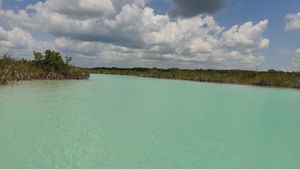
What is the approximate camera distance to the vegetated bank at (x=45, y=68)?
36.7 m

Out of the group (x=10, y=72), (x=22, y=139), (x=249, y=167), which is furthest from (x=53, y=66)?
(x=249, y=167)

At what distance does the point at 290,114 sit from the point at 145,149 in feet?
39.5

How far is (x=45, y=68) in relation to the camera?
45250mm

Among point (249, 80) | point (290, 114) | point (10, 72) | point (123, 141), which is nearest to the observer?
point (123, 141)

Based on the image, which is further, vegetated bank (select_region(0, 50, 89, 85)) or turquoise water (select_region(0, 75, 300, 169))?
vegetated bank (select_region(0, 50, 89, 85))

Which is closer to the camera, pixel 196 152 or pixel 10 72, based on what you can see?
pixel 196 152

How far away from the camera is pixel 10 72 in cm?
3253

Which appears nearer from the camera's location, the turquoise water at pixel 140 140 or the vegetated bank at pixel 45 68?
the turquoise water at pixel 140 140

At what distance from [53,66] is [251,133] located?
3782 centimetres

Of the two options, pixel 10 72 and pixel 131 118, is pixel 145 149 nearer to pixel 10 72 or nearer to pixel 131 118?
pixel 131 118

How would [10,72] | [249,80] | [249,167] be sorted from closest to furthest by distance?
[249,167] → [10,72] → [249,80]

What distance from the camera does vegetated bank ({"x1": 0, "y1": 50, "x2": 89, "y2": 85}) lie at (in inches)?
1445

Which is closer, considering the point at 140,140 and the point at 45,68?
the point at 140,140

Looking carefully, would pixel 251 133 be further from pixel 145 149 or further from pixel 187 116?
pixel 145 149
